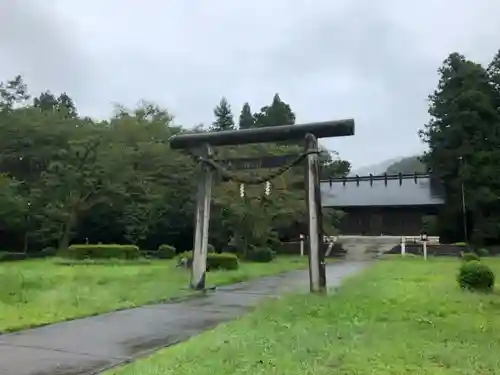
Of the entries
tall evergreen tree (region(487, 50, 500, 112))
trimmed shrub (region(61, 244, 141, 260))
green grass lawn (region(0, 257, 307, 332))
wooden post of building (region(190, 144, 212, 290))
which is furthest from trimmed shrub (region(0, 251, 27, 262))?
tall evergreen tree (region(487, 50, 500, 112))

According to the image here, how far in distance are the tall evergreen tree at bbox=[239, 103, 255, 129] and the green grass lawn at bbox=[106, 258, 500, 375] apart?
4467cm

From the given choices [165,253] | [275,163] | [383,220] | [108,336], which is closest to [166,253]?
[165,253]

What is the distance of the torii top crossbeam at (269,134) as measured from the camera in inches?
432

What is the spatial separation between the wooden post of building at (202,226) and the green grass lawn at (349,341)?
290 cm

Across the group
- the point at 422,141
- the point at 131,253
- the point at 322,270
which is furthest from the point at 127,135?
the point at 322,270

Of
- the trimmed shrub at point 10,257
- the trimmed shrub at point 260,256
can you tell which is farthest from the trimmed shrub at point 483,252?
the trimmed shrub at point 10,257

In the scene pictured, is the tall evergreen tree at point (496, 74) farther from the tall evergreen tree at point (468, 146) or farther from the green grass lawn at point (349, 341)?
the green grass lawn at point (349, 341)

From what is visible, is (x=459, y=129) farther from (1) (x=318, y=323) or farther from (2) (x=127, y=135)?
(1) (x=318, y=323)

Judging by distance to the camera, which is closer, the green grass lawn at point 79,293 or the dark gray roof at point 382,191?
the green grass lawn at point 79,293

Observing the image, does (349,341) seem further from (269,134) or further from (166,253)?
(166,253)

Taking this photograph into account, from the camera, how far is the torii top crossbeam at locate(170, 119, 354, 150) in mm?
10977

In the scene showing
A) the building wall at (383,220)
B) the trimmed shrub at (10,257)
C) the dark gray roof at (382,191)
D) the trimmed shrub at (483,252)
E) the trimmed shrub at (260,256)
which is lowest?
the trimmed shrub at (10,257)

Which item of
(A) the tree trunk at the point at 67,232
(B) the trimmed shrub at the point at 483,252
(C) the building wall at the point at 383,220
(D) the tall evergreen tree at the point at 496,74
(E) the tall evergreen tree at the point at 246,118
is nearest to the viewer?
(B) the trimmed shrub at the point at 483,252

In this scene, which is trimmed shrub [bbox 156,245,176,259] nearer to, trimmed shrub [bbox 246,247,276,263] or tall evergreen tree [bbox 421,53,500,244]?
trimmed shrub [bbox 246,247,276,263]
